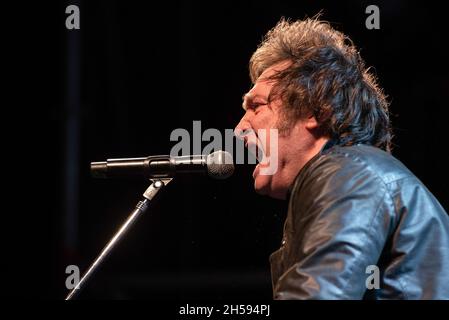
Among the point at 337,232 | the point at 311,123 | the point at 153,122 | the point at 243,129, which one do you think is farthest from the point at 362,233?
the point at 153,122

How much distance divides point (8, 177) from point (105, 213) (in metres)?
0.61

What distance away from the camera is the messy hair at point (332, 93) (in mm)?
1745

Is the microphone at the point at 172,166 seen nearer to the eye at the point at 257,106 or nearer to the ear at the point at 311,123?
the eye at the point at 257,106

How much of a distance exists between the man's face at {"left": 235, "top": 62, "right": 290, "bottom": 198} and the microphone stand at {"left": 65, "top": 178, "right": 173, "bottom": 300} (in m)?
0.29

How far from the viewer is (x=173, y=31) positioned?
12.5 feet

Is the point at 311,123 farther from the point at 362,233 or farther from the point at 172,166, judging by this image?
the point at 362,233

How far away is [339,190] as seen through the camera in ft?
4.15

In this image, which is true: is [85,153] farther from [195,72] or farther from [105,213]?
[195,72]

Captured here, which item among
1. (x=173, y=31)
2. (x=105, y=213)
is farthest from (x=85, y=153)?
(x=173, y=31)

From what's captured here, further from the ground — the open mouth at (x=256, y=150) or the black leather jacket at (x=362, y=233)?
the open mouth at (x=256, y=150)

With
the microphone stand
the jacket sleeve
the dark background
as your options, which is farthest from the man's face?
the dark background

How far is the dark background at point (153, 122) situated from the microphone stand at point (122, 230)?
1.46 metres

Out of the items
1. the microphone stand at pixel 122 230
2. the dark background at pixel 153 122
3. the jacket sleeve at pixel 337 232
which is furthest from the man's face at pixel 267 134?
the dark background at pixel 153 122

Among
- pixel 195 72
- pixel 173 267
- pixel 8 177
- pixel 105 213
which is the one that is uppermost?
pixel 195 72
